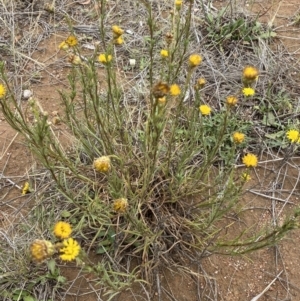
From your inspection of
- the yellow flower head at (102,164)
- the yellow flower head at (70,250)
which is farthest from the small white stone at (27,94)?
the yellow flower head at (70,250)

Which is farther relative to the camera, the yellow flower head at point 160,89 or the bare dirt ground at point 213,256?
the bare dirt ground at point 213,256

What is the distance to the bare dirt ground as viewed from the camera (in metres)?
1.71

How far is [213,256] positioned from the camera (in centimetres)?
178

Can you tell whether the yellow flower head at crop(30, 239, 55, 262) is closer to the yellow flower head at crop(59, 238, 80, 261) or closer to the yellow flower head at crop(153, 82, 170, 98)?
the yellow flower head at crop(59, 238, 80, 261)

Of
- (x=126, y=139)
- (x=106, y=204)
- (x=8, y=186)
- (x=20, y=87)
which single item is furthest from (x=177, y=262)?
(x=20, y=87)

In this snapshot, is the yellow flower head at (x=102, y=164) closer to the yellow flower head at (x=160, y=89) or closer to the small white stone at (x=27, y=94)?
the yellow flower head at (x=160, y=89)

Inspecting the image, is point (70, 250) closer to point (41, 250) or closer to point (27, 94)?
point (41, 250)

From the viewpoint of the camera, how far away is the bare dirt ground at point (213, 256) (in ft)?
5.61

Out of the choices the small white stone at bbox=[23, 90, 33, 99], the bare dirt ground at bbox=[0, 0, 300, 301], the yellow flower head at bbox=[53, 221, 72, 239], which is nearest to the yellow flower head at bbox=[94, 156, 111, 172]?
the yellow flower head at bbox=[53, 221, 72, 239]

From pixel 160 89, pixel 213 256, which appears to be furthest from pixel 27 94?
pixel 160 89

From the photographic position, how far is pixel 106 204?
1722mm

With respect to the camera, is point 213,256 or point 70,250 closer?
point 70,250

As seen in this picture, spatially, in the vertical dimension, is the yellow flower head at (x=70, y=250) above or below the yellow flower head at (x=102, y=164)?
below

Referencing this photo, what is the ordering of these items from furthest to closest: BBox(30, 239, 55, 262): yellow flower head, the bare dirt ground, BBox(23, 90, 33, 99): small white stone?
BBox(23, 90, 33, 99): small white stone < the bare dirt ground < BBox(30, 239, 55, 262): yellow flower head
